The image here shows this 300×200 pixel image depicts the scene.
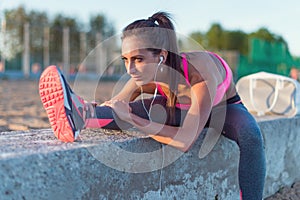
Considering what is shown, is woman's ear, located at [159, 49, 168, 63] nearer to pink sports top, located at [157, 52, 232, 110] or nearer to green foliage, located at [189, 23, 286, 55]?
pink sports top, located at [157, 52, 232, 110]

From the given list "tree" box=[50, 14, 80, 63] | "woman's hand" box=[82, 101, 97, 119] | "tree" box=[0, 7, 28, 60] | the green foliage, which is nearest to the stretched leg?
"woman's hand" box=[82, 101, 97, 119]

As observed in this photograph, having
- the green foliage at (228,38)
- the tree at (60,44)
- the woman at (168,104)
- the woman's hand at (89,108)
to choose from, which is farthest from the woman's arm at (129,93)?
the green foliage at (228,38)

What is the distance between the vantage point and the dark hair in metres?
1.40

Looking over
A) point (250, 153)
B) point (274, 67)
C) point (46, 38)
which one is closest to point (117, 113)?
point (250, 153)

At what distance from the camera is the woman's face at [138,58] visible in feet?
4.53

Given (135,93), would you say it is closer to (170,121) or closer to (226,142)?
(170,121)

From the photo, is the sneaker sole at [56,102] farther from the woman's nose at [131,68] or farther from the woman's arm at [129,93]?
the woman's arm at [129,93]

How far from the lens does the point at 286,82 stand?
8.00 feet

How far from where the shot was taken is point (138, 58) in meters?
1.39

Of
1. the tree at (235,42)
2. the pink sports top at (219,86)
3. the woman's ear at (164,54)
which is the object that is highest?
the tree at (235,42)

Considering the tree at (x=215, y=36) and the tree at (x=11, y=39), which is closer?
the tree at (x=11, y=39)

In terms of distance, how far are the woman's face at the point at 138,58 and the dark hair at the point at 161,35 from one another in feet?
0.07

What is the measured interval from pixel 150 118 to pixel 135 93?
0.19 metres

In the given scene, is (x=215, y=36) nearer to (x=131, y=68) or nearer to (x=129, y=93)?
(x=129, y=93)
